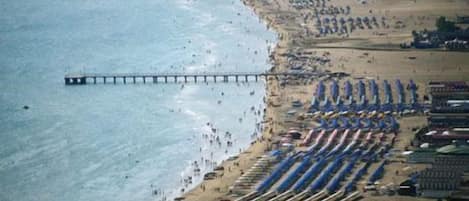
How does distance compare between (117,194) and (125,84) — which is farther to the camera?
(125,84)

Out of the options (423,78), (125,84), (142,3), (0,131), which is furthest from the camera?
(142,3)

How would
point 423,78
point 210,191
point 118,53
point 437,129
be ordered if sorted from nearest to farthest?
point 210,191
point 437,129
point 423,78
point 118,53

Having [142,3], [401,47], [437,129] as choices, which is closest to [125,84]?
[401,47]

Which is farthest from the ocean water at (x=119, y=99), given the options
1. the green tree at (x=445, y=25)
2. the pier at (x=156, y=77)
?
the green tree at (x=445, y=25)

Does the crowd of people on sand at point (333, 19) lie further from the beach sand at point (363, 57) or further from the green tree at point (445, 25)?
the green tree at point (445, 25)

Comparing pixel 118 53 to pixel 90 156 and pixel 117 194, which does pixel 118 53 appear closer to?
pixel 90 156

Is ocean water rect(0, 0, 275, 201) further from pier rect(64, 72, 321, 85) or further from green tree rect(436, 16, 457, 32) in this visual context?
green tree rect(436, 16, 457, 32)
